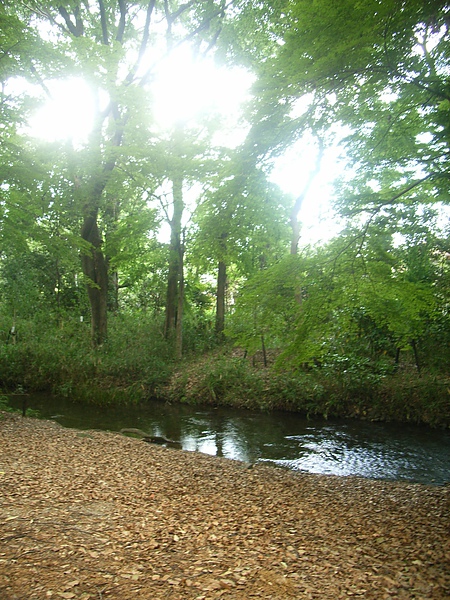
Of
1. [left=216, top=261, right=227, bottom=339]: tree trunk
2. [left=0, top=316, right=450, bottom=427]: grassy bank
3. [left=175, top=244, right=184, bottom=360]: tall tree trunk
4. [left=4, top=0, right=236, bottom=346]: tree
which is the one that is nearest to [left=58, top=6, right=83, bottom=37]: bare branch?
[left=4, top=0, right=236, bottom=346]: tree

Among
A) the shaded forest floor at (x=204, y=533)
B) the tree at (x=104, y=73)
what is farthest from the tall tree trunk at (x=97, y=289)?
the shaded forest floor at (x=204, y=533)

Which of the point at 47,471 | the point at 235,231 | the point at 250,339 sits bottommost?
the point at 47,471

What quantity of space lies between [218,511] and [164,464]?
2.43 metres

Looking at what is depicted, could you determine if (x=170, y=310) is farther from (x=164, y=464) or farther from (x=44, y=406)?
(x=164, y=464)

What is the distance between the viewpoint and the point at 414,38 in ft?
16.1

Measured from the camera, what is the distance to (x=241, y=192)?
599 centimetres

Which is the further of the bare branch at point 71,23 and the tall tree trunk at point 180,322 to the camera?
the tall tree trunk at point 180,322

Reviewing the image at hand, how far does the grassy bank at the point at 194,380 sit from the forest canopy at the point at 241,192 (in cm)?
9

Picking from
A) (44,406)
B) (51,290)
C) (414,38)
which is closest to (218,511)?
(414,38)

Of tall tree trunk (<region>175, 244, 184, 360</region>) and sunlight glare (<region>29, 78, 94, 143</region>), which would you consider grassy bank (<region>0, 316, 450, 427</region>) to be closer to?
tall tree trunk (<region>175, 244, 184, 360</region>)

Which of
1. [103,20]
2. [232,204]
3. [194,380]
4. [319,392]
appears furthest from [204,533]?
[103,20]

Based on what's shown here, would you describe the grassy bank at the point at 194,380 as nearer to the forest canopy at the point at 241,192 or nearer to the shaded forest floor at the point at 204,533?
the forest canopy at the point at 241,192

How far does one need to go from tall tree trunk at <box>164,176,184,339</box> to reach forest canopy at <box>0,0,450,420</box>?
95 mm

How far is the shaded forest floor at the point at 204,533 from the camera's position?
133 inches
